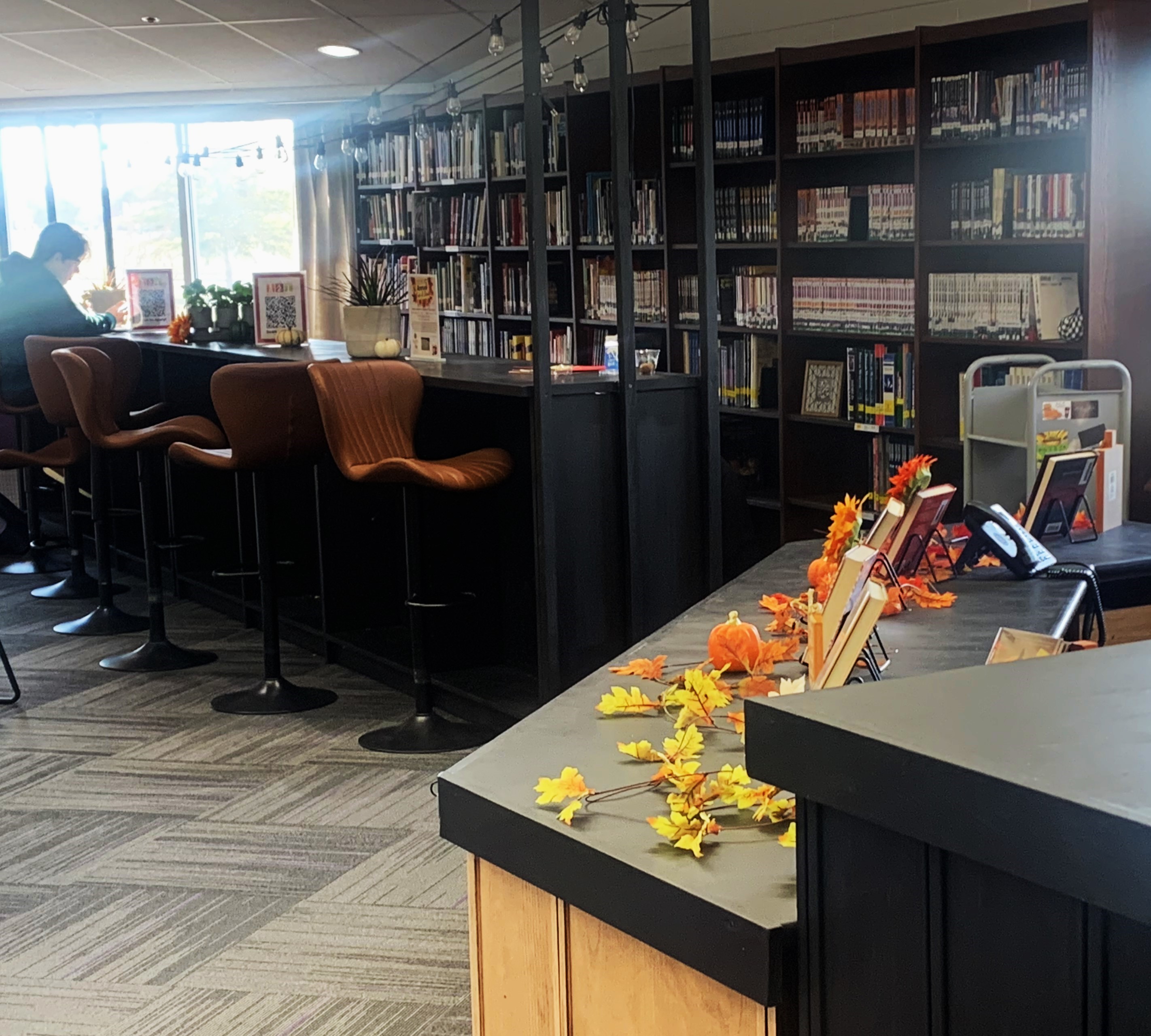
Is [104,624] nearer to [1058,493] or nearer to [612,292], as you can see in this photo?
[612,292]

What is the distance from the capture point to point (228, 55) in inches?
319

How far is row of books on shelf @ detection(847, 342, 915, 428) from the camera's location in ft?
18.0

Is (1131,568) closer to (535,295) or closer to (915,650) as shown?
(915,650)

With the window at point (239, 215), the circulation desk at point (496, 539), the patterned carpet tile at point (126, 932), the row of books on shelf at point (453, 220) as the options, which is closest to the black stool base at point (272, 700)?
the circulation desk at point (496, 539)

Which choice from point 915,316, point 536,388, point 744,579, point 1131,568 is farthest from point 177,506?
point 1131,568

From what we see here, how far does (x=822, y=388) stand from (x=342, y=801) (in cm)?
314

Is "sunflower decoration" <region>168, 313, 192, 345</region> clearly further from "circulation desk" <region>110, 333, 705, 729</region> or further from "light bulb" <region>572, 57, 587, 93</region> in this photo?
"light bulb" <region>572, 57, 587, 93</region>

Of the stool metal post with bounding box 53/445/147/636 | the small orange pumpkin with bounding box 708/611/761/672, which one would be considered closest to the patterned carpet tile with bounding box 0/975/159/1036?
the small orange pumpkin with bounding box 708/611/761/672

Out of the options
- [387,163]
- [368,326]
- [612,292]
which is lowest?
[368,326]

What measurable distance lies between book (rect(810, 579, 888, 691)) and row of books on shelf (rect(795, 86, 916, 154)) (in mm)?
4043

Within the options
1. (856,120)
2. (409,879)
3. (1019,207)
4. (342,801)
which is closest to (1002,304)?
(1019,207)

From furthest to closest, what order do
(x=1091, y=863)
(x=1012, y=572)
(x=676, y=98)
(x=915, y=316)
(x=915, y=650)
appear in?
1. (x=676, y=98)
2. (x=915, y=316)
3. (x=1012, y=572)
4. (x=915, y=650)
5. (x=1091, y=863)

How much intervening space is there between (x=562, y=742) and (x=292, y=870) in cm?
159

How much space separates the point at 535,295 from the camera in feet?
11.8
